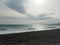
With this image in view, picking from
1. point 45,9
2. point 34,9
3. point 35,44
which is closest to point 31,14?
point 34,9

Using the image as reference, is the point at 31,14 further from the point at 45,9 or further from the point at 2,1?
the point at 2,1

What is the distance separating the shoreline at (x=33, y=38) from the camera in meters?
1.27

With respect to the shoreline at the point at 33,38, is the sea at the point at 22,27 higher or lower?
higher

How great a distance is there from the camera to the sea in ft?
4.22

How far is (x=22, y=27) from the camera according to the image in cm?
134

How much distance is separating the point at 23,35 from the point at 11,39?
0.14 m

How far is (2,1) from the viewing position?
1285 mm

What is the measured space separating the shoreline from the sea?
36 mm

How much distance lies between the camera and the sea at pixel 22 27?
1285 millimetres

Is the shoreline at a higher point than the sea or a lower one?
lower

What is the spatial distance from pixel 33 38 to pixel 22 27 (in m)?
0.18

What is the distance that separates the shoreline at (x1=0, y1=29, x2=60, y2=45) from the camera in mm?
1271

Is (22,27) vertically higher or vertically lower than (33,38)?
higher

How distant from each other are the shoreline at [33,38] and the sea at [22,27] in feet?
0.12
